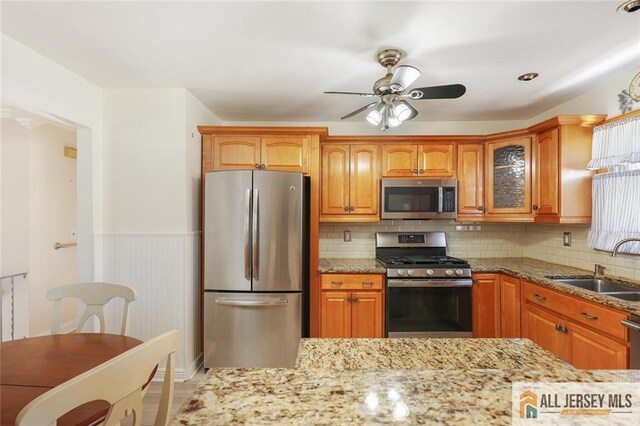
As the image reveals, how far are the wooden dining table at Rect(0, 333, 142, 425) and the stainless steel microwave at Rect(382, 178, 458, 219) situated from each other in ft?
7.89

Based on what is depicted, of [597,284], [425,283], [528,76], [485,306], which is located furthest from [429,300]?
[528,76]

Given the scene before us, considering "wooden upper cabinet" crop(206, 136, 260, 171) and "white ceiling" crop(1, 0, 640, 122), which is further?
"wooden upper cabinet" crop(206, 136, 260, 171)

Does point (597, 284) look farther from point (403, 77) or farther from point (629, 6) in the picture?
point (403, 77)

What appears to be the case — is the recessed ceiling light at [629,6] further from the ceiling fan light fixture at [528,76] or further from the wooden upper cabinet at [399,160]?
the wooden upper cabinet at [399,160]

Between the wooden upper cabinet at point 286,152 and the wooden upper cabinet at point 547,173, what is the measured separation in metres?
2.14

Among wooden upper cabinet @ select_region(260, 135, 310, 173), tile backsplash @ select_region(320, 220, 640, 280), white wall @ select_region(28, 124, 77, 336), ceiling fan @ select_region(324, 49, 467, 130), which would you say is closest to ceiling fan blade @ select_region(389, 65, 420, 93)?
ceiling fan @ select_region(324, 49, 467, 130)

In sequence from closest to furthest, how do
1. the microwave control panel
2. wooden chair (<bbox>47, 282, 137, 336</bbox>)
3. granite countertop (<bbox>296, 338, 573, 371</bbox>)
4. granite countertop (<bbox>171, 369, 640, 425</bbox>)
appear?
1. granite countertop (<bbox>171, 369, 640, 425</bbox>)
2. granite countertop (<bbox>296, 338, 573, 371</bbox>)
3. wooden chair (<bbox>47, 282, 137, 336</bbox>)
4. the microwave control panel

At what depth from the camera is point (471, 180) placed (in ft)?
10.4

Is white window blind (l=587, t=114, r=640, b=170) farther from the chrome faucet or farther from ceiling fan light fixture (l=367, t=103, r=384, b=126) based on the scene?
ceiling fan light fixture (l=367, t=103, r=384, b=126)

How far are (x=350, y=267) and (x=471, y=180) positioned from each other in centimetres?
154

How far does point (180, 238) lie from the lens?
2611 millimetres

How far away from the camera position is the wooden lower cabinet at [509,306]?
2680 mm

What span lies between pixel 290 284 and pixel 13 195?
114 inches

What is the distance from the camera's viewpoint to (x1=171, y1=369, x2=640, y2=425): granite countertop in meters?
0.59
